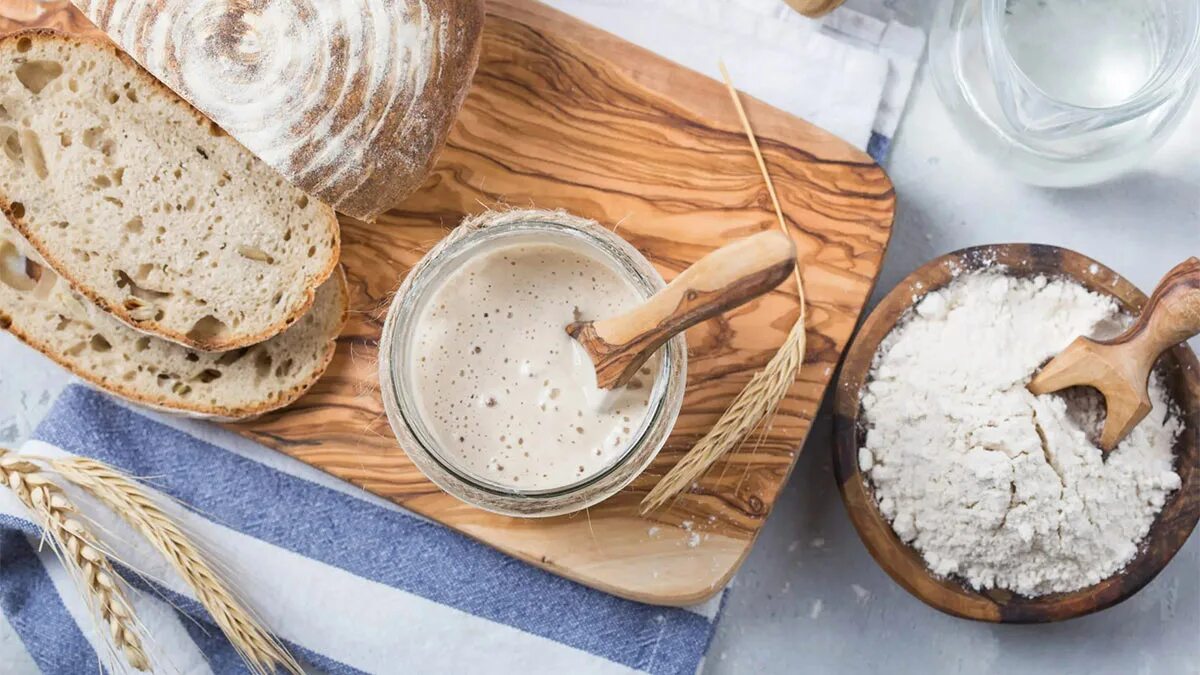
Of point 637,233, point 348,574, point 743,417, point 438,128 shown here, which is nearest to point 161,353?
point 348,574

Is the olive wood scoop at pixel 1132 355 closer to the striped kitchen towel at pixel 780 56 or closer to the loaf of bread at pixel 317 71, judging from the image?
the striped kitchen towel at pixel 780 56

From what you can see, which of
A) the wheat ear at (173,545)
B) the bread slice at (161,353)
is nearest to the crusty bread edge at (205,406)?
the bread slice at (161,353)

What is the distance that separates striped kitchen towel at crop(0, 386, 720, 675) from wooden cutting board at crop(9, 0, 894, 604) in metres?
0.07

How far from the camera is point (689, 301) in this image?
97 centimetres

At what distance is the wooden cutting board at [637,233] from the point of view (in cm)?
134

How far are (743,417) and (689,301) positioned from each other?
350 mm

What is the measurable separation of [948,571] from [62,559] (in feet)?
3.95

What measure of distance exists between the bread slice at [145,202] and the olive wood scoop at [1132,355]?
0.98m

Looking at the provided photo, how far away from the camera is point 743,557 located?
1338 mm

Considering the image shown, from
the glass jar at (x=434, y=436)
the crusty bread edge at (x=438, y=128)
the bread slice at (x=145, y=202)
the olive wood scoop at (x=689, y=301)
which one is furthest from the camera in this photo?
the bread slice at (x=145, y=202)

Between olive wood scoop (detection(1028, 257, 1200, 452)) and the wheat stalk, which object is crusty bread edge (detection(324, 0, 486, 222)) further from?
olive wood scoop (detection(1028, 257, 1200, 452))

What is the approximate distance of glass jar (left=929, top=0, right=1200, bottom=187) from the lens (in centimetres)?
134

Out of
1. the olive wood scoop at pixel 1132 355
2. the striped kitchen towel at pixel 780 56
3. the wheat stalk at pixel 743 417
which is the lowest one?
the wheat stalk at pixel 743 417

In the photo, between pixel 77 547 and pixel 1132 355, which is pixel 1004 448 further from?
pixel 77 547
